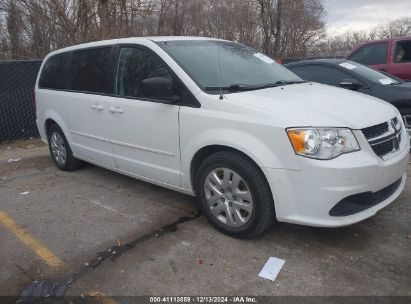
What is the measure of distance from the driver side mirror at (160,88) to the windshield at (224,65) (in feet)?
0.76

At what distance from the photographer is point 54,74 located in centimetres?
578

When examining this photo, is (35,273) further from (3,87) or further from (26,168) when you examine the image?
(3,87)

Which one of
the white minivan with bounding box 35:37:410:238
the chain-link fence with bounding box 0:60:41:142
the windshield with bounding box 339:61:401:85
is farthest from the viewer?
the chain-link fence with bounding box 0:60:41:142

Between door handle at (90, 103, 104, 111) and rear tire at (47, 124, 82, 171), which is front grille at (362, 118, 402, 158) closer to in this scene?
door handle at (90, 103, 104, 111)

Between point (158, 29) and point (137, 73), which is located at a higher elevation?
point (158, 29)

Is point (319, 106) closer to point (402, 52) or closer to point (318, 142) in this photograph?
point (318, 142)

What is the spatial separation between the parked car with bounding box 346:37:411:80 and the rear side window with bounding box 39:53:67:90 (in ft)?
20.1

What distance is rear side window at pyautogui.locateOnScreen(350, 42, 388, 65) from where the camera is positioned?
8.52 m

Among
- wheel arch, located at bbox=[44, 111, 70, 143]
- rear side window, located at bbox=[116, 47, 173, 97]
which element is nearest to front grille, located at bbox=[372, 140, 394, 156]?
rear side window, located at bbox=[116, 47, 173, 97]

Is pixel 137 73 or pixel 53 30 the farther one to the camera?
pixel 53 30

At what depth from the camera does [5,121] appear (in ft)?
27.7

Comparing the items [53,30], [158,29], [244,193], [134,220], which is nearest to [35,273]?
[134,220]

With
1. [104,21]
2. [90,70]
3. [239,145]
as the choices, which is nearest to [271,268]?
[239,145]

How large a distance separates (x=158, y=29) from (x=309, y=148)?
506 inches
